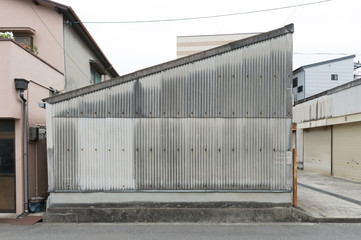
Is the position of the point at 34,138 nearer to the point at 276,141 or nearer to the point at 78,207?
the point at 78,207

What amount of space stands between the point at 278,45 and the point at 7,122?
25.3 feet

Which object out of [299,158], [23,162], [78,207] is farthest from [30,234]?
[299,158]

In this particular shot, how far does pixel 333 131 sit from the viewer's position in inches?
455

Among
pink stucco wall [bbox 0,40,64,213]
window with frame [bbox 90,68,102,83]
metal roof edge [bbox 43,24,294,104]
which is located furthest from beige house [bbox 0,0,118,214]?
window with frame [bbox 90,68,102,83]

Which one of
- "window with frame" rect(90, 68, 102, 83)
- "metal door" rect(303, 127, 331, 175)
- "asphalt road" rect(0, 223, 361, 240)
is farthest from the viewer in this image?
"window with frame" rect(90, 68, 102, 83)

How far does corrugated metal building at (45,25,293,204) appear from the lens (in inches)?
225

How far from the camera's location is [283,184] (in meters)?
5.75

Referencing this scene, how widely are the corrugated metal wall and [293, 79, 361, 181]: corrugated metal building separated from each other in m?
6.29

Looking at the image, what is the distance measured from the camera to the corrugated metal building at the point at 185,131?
572 cm

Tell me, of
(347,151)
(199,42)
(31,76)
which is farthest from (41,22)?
(199,42)

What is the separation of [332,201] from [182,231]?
4991 mm

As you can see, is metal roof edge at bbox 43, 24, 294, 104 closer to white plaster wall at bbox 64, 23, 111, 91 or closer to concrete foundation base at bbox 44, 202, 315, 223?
concrete foundation base at bbox 44, 202, 315, 223

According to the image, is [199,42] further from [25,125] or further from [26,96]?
[25,125]

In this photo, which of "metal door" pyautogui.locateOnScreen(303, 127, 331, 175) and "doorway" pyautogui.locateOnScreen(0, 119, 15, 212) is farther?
"metal door" pyautogui.locateOnScreen(303, 127, 331, 175)
